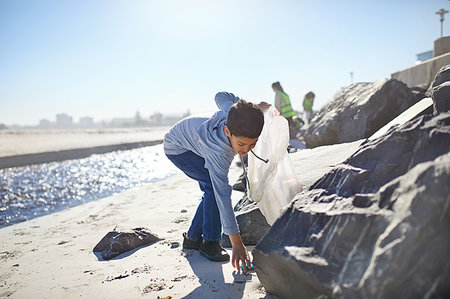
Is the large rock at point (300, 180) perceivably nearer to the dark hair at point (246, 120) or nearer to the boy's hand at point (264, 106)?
the boy's hand at point (264, 106)

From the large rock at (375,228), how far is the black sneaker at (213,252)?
2.26ft

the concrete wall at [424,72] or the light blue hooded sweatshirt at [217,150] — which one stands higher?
the concrete wall at [424,72]

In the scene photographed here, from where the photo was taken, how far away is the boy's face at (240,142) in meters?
1.94

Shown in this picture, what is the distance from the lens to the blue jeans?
8.49 ft

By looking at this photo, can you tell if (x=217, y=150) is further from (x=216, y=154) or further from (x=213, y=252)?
(x=213, y=252)

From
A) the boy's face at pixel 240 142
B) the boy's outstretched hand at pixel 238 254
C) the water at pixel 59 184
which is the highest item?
the boy's face at pixel 240 142

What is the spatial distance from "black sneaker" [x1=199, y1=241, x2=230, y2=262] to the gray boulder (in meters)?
0.64

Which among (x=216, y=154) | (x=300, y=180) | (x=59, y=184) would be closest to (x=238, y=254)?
(x=216, y=154)

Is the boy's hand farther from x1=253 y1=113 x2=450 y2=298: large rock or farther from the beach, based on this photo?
the beach

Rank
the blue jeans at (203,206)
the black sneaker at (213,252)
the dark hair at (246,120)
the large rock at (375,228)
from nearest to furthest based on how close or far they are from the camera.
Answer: the large rock at (375,228) → the dark hair at (246,120) → the black sneaker at (213,252) → the blue jeans at (203,206)

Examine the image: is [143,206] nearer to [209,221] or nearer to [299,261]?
[209,221]

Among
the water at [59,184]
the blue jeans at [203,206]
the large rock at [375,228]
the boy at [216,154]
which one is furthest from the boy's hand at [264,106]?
the water at [59,184]

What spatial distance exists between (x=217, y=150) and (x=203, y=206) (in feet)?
2.25

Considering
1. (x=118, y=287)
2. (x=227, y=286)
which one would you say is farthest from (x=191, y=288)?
(x=118, y=287)
